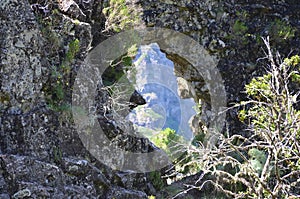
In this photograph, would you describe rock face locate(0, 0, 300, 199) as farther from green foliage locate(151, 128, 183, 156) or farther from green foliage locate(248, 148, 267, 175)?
green foliage locate(151, 128, 183, 156)

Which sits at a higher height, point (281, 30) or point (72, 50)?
point (281, 30)

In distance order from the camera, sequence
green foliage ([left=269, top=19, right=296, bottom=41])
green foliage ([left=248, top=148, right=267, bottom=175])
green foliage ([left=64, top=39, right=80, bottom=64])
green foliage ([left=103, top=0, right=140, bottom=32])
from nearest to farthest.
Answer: green foliage ([left=64, top=39, right=80, bottom=64])
green foliage ([left=248, top=148, right=267, bottom=175])
green foliage ([left=103, top=0, right=140, bottom=32])
green foliage ([left=269, top=19, right=296, bottom=41])

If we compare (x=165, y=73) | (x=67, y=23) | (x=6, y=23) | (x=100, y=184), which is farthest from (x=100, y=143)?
(x=165, y=73)

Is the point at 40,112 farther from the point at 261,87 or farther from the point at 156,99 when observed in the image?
the point at 156,99

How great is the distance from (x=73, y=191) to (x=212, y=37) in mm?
7394

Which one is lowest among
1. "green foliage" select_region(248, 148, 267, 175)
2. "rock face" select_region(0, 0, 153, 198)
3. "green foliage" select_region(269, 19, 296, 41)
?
"green foliage" select_region(248, 148, 267, 175)

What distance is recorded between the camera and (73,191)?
673cm

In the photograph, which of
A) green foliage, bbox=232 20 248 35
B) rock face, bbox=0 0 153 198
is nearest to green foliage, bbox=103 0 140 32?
green foliage, bbox=232 20 248 35

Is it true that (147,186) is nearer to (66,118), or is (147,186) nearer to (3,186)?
(66,118)

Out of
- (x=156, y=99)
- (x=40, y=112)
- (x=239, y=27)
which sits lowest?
(x=40, y=112)

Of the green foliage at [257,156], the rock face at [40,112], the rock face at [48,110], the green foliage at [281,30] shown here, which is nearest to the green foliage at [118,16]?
the rock face at [48,110]

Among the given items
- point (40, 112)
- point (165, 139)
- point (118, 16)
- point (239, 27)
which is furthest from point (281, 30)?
point (40, 112)

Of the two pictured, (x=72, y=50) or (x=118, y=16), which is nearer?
(x=72, y=50)

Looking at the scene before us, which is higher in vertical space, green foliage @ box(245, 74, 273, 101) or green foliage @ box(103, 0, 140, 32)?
green foliage @ box(103, 0, 140, 32)
